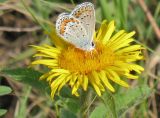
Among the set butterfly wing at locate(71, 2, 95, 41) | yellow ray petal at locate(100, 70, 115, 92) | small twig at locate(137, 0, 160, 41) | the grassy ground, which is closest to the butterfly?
butterfly wing at locate(71, 2, 95, 41)

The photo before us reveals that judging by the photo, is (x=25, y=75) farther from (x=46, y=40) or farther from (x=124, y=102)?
(x=46, y=40)

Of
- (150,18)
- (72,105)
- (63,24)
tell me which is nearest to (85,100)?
(72,105)

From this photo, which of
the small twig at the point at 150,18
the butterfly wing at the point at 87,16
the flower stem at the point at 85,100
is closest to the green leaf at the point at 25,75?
the flower stem at the point at 85,100

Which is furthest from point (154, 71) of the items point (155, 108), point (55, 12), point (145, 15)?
point (55, 12)

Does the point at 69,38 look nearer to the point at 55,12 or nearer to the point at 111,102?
the point at 111,102

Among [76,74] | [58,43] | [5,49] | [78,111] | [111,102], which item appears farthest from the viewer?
[5,49]

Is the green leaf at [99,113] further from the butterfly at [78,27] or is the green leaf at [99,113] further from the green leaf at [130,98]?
the butterfly at [78,27]
